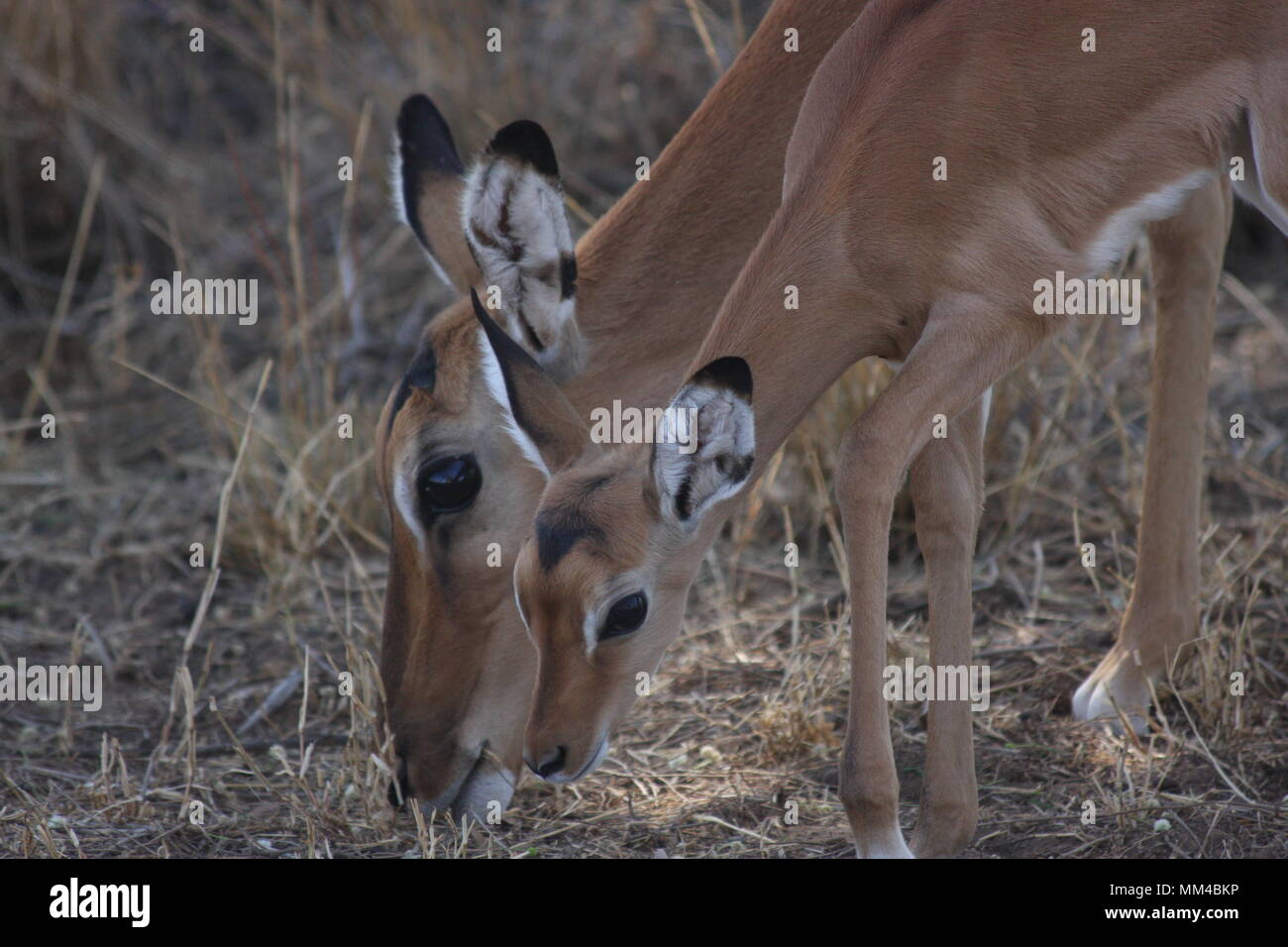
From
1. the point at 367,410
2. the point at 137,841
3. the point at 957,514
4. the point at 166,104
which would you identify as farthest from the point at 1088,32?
the point at 166,104

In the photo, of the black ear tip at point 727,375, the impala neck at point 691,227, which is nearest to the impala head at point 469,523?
the impala neck at point 691,227

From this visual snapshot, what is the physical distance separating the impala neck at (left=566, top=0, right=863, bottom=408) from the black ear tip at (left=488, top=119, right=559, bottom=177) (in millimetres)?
506

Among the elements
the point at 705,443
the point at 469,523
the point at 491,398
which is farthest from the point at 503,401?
the point at 705,443

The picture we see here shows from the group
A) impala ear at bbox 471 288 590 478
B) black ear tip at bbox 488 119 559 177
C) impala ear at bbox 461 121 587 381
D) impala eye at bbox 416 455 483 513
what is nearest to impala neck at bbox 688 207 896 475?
impala ear at bbox 471 288 590 478

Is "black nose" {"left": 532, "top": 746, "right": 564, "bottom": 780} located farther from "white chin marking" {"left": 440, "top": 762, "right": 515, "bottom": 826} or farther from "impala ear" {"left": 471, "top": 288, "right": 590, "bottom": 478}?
"impala ear" {"left": 471, "top": 288, "right": 590, "bottom": 478}

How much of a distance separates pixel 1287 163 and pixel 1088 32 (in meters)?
0.61

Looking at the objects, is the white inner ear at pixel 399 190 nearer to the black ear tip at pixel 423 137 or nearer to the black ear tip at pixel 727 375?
the black ear tip at pixel 423 137

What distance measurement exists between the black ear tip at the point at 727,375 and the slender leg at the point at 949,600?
88 centimetres

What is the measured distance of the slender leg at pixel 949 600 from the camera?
4332 mm

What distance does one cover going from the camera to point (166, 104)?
10609 mm

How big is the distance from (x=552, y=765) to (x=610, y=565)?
56 cm

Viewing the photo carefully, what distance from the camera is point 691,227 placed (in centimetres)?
512
